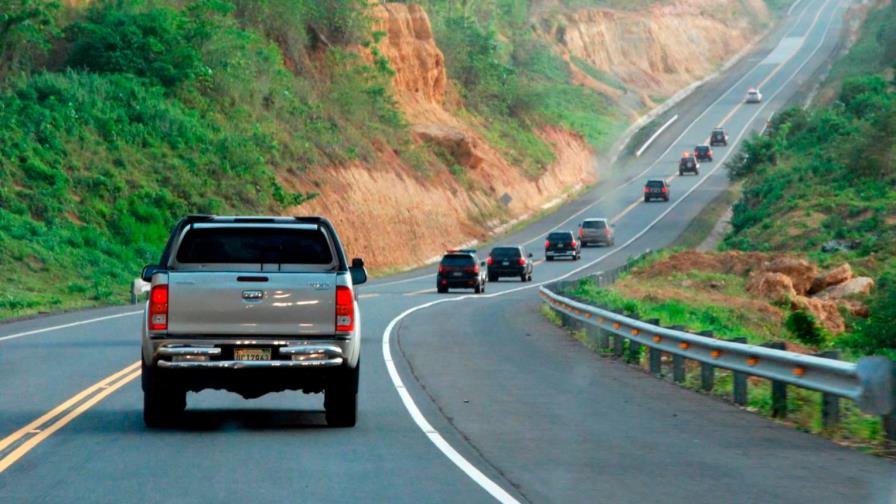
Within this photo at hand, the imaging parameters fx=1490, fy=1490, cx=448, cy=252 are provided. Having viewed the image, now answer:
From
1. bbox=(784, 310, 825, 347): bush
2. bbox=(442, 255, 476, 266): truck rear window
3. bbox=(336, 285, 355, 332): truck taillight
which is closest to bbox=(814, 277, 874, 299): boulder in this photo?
bbox=(784, 310, 825, 347): bush

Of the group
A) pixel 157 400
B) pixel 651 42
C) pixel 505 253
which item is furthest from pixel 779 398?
pixel 651 42

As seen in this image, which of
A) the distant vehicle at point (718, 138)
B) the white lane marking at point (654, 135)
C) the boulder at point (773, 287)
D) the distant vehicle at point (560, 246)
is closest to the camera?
the boulder at point (773, 287)

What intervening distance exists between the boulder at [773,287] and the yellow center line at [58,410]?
84.7ft

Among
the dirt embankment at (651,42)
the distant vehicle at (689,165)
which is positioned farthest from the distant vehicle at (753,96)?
the distant vehicle at (689,165)

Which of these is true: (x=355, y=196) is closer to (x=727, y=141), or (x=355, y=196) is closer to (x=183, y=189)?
(x=183, y=189)

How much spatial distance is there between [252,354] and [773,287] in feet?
105

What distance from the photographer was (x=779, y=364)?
1522 centimetres

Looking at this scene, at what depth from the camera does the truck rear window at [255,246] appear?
50.1 feet

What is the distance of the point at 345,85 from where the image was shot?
85562 millimetres

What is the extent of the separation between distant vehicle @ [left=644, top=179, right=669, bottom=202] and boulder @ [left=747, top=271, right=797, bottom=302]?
53275 millimetres

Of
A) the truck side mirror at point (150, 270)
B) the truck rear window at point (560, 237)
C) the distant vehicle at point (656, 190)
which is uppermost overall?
the distant vehicle at point (656, 190)

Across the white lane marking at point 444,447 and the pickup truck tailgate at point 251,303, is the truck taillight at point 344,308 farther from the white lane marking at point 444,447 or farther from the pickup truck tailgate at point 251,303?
the white lane marking at point 444,447

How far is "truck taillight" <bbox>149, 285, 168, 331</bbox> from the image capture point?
1392cm

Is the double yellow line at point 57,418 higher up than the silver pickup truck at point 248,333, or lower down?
lower down
